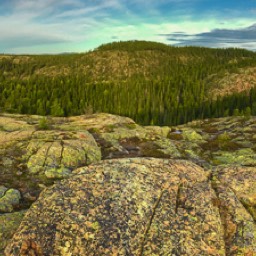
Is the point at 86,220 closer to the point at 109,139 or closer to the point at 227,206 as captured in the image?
the point at 227,206

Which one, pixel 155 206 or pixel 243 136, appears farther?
pixel 243 136

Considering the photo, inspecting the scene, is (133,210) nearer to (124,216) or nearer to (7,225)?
(124,216)

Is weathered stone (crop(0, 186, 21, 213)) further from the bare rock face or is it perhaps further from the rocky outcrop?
the bare rock face

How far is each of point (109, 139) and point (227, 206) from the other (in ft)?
70.4

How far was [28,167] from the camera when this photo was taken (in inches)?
1000

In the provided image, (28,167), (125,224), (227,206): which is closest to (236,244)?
(227,206)

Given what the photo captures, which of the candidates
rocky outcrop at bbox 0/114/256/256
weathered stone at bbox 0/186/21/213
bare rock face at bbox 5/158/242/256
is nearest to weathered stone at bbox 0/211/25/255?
rocky outcrop at bbox 0/114/256/256

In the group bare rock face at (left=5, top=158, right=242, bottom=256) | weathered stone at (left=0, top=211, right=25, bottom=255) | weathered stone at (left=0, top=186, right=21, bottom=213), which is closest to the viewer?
bare rock face at (left=5, top=158, right=242, bottom=256)

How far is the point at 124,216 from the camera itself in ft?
46.3

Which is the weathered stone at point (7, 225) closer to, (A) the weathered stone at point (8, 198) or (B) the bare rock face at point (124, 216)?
(A) the weathered stone at point (8, 198)

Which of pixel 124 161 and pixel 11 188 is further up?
pixel 124 161

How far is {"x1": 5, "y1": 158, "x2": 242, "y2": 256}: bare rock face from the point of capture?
12969mm

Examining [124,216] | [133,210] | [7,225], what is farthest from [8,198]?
[133,210]

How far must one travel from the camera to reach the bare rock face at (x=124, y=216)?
42.5 feet
